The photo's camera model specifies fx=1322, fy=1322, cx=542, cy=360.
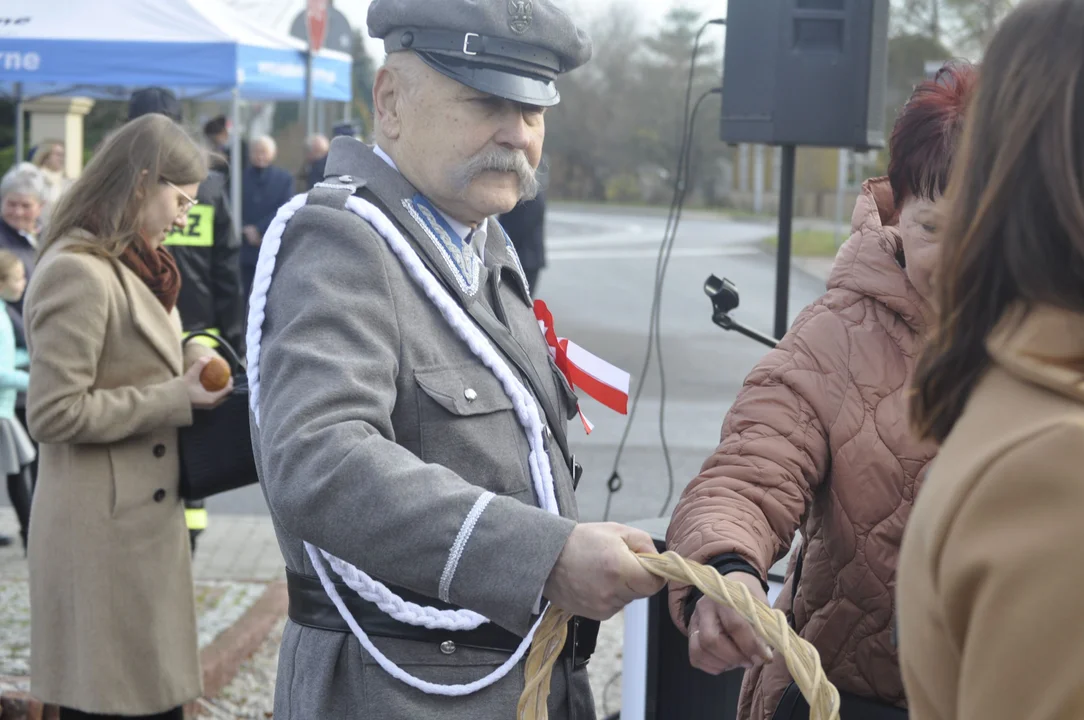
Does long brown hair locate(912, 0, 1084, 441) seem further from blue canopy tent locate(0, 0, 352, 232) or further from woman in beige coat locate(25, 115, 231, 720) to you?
blue canopy tent locate(0, 0, 352, 232)

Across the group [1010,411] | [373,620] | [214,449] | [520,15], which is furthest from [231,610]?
[1010,411]

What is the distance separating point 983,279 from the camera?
44.1 inches

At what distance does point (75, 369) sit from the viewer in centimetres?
320

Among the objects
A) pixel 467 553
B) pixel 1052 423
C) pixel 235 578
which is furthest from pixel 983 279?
pixel 235 578

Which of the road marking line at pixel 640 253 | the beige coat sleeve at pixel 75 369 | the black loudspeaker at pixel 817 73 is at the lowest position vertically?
the road marking line at pixel 640 253

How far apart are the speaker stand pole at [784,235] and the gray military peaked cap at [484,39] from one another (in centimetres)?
281

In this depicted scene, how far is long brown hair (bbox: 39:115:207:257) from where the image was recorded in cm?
328

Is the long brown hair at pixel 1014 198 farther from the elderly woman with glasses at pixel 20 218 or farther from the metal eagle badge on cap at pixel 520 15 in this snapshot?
the elderly woman with glasses at pixel 20 218

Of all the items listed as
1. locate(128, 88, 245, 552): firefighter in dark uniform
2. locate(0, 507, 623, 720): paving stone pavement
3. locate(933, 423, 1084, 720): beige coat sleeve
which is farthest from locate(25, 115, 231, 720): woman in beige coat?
locate(128, 88, 245, 552): firefighter in dark uniform

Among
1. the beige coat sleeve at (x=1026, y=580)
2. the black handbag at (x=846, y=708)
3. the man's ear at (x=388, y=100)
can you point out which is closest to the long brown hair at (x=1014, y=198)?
the beige coat sleeve at (x=1026, y=580)

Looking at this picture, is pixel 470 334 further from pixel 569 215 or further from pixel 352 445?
pixel 569 215

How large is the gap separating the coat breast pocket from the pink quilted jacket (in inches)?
10.7

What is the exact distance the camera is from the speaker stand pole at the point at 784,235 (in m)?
4.78

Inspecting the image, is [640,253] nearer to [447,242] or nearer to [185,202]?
[185,202]
